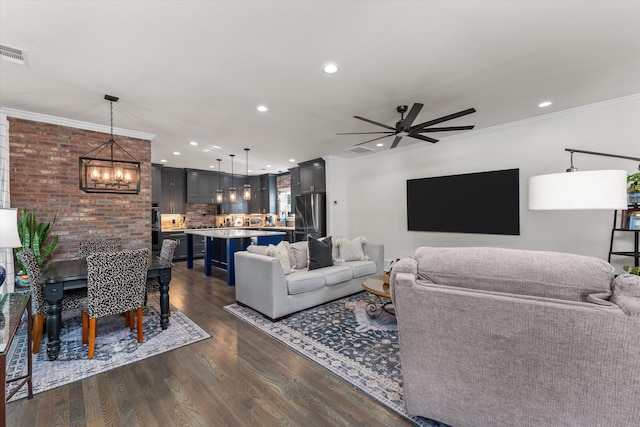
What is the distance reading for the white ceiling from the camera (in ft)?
6.38

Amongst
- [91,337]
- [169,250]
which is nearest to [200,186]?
[169,250]

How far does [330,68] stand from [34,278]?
11.0ft

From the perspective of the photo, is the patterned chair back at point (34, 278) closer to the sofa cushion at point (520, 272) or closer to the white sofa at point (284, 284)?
A: the white sofa at point (284, 284)

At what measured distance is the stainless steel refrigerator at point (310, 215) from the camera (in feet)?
21.6

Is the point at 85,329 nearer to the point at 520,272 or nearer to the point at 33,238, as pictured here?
the point at 33,238

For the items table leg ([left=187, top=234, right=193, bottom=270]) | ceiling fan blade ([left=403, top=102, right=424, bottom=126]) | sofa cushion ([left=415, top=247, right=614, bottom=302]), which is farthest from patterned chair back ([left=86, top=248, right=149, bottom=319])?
table leg ([left=187, top=234, right=193, bottom=270])

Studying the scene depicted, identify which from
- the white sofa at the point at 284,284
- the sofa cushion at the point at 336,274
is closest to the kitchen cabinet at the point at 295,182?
the white sofa at the point at 284,284

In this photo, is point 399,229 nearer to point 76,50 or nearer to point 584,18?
point 584,18

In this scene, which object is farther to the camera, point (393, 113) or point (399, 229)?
point (399, 229)

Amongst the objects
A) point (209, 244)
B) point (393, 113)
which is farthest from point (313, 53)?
point (209, 244)

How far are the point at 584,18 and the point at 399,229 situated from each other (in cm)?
420

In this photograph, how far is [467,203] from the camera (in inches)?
190

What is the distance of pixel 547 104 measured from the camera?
364 cm

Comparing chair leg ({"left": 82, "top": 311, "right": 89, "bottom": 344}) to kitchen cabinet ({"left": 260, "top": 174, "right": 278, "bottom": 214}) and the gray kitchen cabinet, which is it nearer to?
the gray kitchen cabinet
